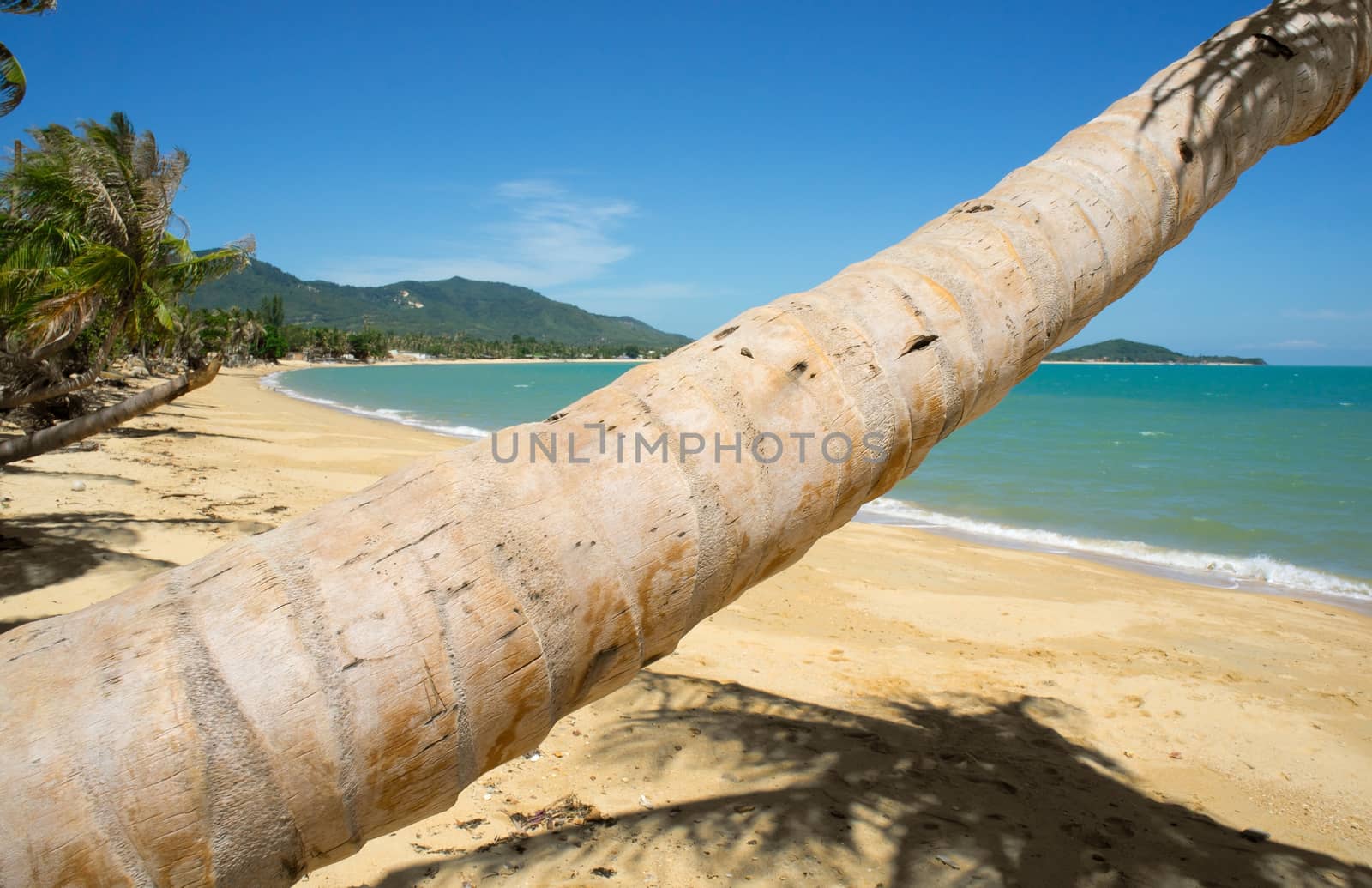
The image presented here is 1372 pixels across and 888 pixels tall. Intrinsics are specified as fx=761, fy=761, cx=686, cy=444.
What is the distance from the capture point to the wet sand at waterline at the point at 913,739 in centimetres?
332

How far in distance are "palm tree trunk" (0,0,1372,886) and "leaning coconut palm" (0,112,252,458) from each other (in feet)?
22.3

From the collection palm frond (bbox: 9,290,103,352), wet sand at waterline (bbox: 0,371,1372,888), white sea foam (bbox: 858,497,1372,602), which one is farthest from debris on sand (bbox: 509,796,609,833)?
white sea foam (bbox: 858,497,1372,602)

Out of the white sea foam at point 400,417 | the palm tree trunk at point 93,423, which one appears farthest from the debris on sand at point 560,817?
the white sea foam at point 400,417

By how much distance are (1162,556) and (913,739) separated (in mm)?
10327

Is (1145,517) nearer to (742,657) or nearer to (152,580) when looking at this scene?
(742,657)

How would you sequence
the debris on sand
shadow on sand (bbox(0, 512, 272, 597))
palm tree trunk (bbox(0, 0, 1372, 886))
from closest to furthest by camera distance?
1. palm tree trunk (bbox(0, 0, 1372, 886))
2. the debris on sand
3. shadow on sand (bbox(0, 512, 272, 597))

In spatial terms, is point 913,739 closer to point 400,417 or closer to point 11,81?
point 11,81

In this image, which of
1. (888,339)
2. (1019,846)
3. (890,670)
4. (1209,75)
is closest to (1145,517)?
(890,670)

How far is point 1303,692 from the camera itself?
6.53 meters

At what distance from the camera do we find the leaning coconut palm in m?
7.11

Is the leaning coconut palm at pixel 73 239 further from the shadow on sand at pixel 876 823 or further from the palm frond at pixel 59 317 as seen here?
the shadow on sand at pixel 876 823

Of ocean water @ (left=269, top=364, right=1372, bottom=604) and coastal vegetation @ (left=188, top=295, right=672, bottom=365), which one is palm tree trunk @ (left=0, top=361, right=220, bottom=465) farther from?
ocean water @ (left=269, top=364, right=1372, bottom=604)

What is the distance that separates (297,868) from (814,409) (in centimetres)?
118

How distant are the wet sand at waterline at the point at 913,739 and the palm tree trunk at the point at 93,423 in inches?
47.4
